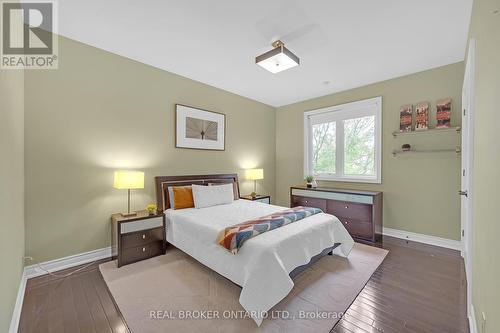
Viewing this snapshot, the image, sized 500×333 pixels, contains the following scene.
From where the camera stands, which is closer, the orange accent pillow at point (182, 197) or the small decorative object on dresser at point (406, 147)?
the orange accent pillow at point (182, 197)

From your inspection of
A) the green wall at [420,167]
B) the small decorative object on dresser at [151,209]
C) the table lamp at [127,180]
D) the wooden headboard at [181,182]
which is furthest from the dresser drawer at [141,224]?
the green wall at [420,167]

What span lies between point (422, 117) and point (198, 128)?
12.2 feet

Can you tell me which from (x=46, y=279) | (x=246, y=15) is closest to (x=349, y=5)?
(x=246, y=15)

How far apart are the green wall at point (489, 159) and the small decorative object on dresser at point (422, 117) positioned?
2.06 metres

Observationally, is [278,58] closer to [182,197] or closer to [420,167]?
[182,197]

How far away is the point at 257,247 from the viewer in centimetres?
186

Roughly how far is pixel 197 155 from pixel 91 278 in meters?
2.27

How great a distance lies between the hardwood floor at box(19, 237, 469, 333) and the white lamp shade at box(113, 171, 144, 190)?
102 cm

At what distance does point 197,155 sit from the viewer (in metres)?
3.89

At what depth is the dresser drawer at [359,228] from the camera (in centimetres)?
342

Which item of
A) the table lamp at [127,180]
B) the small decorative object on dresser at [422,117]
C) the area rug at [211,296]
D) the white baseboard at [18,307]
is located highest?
the small decorative object on dresser at [422,117]

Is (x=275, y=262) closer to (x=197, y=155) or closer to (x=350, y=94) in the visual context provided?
(x=197, y=155)

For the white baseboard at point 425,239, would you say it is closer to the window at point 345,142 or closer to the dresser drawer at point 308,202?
the window at point 345,142

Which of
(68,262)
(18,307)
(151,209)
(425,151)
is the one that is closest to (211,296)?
(151,209)
